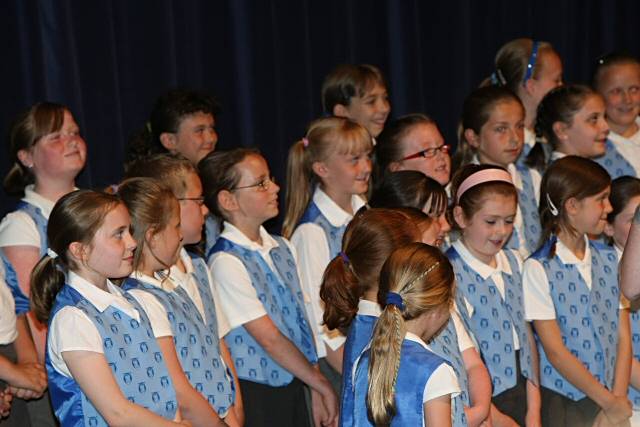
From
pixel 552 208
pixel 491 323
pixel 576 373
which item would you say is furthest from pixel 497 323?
pixel 552 208

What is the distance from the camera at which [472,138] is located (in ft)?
14.3

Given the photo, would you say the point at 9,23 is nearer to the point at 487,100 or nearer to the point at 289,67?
the point at 289,67

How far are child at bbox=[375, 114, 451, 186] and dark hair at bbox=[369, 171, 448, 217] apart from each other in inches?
15.1

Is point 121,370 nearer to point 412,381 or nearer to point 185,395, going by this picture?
point 185,395

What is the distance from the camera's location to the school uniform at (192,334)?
3057 millimetres

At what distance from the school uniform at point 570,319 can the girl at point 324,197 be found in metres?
0.69

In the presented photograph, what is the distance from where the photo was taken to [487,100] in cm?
429

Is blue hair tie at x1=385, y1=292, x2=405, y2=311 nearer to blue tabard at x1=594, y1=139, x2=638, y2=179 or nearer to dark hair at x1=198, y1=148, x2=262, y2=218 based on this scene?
dark hair at x1=198, y1=148, x2=262, y2=218

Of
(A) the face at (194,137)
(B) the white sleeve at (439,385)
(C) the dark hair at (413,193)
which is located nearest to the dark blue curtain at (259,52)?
(A) the face at (194,137)

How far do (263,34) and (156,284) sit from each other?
1.83 m

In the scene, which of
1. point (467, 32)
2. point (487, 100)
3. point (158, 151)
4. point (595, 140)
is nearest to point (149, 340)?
point (158, 151)

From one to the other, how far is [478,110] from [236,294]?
1441mm

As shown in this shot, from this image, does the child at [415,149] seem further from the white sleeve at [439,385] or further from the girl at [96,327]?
the white sleeve at [439,385]

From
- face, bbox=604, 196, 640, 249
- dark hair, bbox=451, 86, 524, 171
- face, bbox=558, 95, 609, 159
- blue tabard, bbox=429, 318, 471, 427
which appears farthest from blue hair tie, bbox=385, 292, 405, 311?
face, bbox=558, 95, 609, 159
